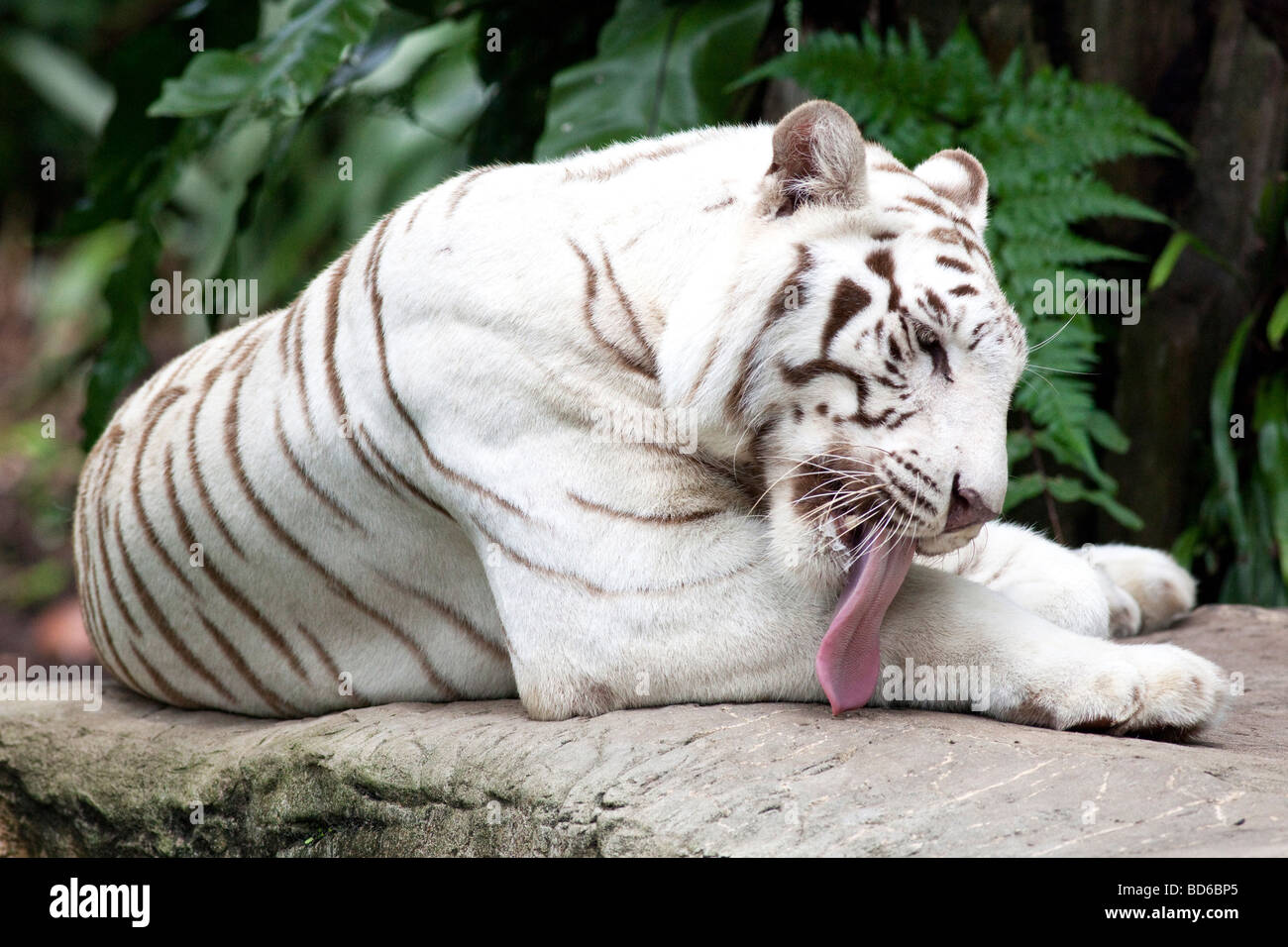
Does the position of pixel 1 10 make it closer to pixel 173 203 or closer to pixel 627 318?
pixel 173 203

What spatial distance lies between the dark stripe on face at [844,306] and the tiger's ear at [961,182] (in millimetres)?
409

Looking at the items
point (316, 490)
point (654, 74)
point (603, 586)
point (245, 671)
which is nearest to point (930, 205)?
point (603, 586)

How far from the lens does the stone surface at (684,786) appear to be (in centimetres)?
185

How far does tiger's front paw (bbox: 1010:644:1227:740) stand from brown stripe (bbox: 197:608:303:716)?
1.73 m

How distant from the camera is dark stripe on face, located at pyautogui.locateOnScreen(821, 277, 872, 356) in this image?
2289 mm

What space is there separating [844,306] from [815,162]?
28 cm

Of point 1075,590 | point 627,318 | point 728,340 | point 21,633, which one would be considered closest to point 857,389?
point 728,340

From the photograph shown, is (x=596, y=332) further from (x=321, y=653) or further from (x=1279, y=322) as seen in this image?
(x=1279, y=322)

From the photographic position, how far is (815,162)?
232cm

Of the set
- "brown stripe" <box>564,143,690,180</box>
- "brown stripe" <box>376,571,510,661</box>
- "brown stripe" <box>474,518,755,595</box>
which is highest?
"brown stripe" <box>564,143,690,180</box>

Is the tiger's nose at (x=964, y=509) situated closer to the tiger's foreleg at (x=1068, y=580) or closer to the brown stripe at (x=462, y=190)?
the tiger's foreleg at (x=1068, y=580)

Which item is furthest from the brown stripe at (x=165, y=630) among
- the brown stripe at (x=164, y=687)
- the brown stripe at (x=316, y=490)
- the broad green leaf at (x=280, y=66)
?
the broad green leaf at (x=280, y=66)

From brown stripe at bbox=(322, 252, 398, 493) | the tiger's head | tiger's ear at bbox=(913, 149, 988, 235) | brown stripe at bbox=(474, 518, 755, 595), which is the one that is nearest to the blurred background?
brown stripe at bbox=(322, 252, 398, 493)

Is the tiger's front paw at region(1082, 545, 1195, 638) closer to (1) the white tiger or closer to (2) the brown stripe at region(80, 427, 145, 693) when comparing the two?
(1) the white tiger
